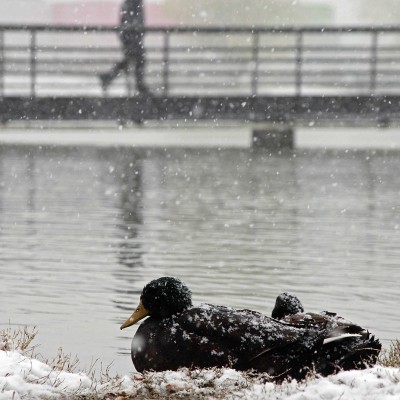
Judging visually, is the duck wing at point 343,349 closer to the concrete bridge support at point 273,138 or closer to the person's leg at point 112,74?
the person's leg at point 112,74

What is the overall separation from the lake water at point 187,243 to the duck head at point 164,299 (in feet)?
1.39

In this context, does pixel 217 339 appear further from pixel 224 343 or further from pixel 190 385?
pixel 190 385

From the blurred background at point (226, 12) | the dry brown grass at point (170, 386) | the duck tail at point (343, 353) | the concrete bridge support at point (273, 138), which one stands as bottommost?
the concrete bridge support at point (273, 138)

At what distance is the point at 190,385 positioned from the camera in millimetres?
5070

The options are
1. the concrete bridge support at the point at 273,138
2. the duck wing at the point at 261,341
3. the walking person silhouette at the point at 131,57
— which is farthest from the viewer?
the concrete bridge support at the point at 273,138

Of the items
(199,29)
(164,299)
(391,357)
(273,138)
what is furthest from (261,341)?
(273,138)

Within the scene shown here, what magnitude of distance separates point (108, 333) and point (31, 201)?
7857mm

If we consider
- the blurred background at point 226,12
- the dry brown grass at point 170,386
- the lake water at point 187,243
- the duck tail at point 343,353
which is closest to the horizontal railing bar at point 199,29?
the lake water at point 187,243

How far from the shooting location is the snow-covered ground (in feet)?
15.6

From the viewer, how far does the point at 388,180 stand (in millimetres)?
17984

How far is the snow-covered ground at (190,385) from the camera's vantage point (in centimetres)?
477

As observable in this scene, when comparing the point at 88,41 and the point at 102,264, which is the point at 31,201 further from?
the point at 88,41

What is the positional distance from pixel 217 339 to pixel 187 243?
17.2ft

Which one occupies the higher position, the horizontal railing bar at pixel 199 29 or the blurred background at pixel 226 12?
the blurred background at pixel 226 12
